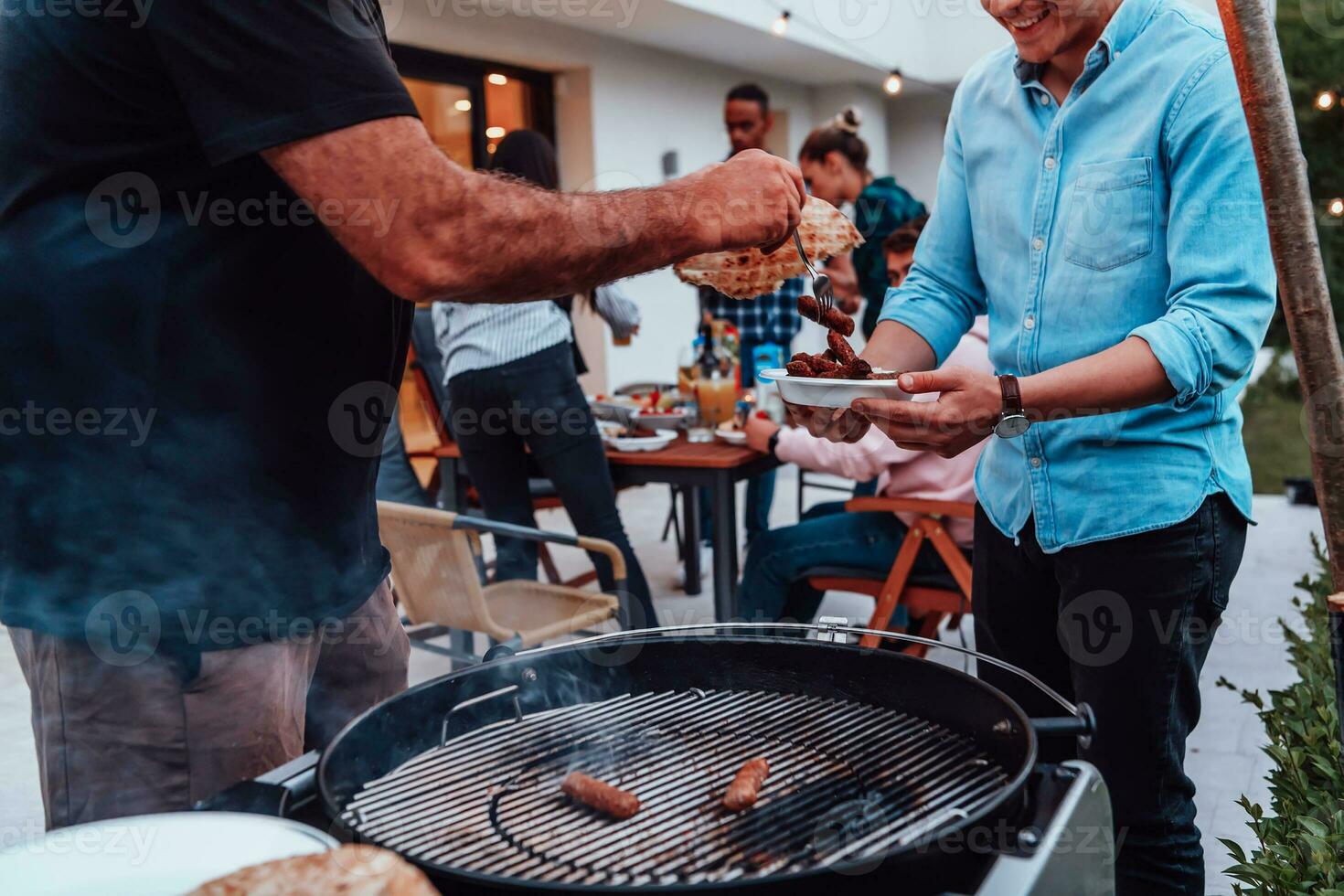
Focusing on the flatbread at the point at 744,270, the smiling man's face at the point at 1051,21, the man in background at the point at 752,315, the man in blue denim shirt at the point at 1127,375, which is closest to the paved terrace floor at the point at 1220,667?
the man in background at the point at 752,315

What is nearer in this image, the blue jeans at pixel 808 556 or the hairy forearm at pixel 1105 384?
the hairy forearm at pixel 1105 384

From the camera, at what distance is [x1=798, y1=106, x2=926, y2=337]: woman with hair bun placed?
5348mm

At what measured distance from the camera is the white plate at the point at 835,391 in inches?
69.8

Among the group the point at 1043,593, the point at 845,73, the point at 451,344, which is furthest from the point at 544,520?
the point at 845,73

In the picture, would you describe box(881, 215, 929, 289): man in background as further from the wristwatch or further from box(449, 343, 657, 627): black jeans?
the wristwatch

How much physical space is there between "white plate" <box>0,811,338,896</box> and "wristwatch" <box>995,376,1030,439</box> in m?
1.22

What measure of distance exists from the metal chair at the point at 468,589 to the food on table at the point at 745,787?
2.08 metres

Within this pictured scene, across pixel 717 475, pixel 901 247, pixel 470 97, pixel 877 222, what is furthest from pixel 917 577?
pixel 470 97

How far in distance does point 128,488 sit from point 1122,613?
1504 mm

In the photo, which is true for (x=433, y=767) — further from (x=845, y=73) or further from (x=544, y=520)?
(x=845, y=73)

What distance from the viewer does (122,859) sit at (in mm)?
944

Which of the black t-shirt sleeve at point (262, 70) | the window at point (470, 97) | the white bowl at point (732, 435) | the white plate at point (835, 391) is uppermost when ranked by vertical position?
the window at point (470, 97)

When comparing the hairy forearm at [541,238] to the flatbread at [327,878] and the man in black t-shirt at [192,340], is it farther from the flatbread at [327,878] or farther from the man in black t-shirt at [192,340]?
the flatbread at [327,878]

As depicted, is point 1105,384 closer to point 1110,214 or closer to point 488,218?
point 1110,214
